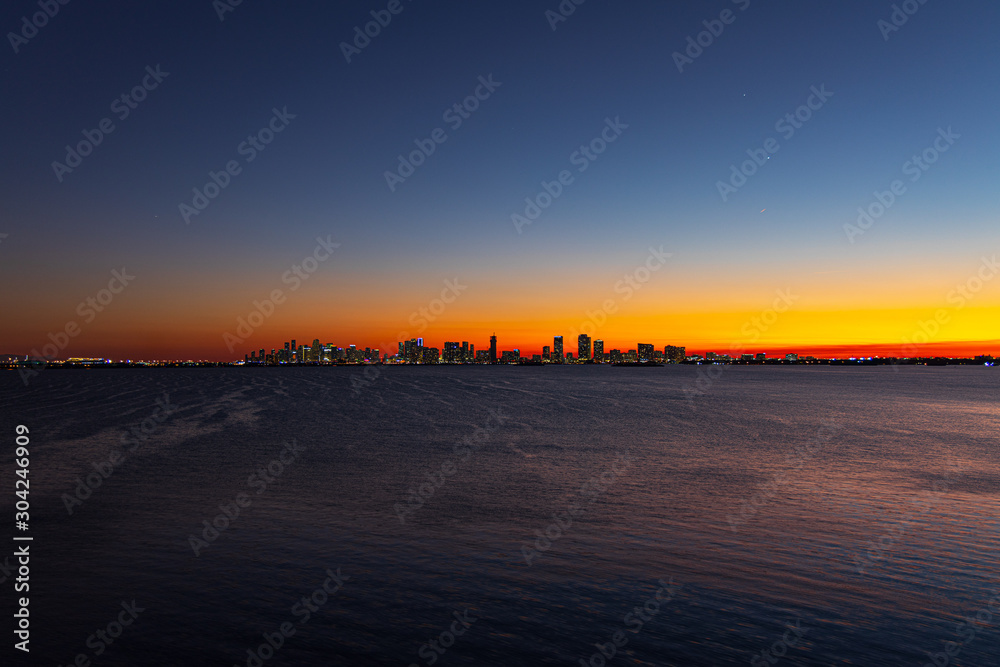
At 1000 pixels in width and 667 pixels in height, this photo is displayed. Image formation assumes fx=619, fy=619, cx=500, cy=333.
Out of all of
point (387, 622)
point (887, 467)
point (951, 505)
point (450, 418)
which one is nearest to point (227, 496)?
point (387, 622)

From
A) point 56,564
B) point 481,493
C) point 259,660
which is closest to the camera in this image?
point 259,660

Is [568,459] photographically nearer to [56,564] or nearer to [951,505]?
[951,505]

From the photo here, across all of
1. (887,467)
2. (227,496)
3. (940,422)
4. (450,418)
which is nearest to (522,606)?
(227,496)

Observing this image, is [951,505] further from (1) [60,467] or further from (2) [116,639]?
Answer: (1) [60,467]

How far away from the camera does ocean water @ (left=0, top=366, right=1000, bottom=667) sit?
13141 millimetres

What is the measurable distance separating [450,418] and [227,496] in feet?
133

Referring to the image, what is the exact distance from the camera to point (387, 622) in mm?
14172

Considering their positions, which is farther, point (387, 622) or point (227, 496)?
point (227, 496)

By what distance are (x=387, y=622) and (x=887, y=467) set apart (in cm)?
3247

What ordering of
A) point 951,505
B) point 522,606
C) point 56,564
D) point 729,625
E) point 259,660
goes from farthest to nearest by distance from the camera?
point 951,505
point 56,564
point 522,606
point 729,625
point 259,660

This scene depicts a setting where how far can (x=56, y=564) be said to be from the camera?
17.6 metres

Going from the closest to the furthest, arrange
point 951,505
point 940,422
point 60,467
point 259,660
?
point 259,660 → point 951,505 → point 60,467 → point 940,422

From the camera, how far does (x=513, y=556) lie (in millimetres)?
18594

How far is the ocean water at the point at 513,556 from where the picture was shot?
13.1 meters
